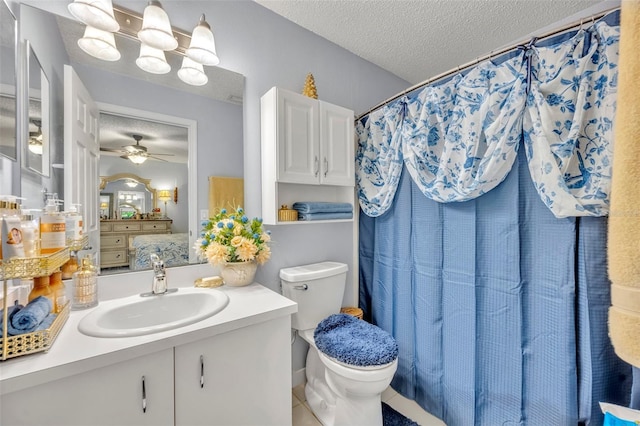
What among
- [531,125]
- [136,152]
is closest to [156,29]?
[136,152]

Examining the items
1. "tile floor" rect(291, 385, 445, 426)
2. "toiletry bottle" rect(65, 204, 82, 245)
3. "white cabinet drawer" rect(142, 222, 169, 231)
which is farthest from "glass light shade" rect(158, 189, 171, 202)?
"tile floor" rect(291, 385, 445, 426)

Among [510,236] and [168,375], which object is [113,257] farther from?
[510,236]

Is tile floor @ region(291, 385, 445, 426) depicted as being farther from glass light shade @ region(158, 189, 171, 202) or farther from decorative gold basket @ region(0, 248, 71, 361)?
glass light shade @ region(158, 189, 171, 202)

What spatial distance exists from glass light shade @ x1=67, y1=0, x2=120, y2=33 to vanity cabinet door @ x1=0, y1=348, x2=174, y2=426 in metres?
1.30

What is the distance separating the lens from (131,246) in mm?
1259

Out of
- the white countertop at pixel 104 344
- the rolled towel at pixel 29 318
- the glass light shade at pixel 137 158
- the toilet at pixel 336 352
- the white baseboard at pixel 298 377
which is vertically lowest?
the white baseboard at pixel 298 377

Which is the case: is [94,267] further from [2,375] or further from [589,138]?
[589,138]

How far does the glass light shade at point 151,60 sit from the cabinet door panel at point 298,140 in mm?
584

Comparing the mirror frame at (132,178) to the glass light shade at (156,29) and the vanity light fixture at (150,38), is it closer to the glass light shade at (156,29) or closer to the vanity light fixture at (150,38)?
the vanity light fixture at (150,38)

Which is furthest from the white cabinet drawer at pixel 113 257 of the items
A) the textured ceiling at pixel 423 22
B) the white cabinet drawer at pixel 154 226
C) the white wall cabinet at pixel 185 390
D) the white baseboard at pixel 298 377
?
the textured ceiling at pixel 423 22

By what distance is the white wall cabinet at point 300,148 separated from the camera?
1502 millimetres

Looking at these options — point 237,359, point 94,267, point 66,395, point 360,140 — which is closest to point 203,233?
point 94,267

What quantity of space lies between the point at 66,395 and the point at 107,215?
748 millimetres

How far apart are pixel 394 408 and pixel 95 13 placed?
2.43 meters
